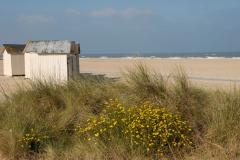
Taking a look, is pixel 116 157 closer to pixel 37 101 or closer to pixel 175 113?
pixel 175 113

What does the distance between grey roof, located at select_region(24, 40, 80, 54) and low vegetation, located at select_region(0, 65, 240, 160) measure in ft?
33.1

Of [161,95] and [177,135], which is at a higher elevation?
[161,95]

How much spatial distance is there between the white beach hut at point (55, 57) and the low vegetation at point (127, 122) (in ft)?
29.5

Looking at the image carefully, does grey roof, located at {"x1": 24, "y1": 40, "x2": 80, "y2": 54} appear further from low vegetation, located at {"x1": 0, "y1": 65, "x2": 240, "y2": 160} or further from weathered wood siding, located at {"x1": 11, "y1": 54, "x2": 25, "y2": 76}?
low vegetation, located at {"x1": 0, "y1": 65, "x2": 240, "y2": 160}

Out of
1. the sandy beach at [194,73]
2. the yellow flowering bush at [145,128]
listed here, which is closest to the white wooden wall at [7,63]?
the sandy beach at [194,73]

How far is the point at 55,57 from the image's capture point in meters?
18.3

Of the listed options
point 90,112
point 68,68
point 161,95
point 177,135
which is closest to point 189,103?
point 161,95

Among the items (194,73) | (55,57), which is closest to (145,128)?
(55,57)

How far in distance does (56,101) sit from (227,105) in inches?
131

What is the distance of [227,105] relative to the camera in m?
6.28

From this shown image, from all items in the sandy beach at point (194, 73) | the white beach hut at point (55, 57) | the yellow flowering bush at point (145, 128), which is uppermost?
the white beach hut at point (55, 57)

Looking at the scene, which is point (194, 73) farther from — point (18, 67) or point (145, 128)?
point (145, 128)

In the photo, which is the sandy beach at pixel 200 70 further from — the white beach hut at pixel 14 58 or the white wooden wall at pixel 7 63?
the white wooden wall at pixel 7 63

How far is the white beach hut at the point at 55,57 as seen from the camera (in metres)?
17.6
